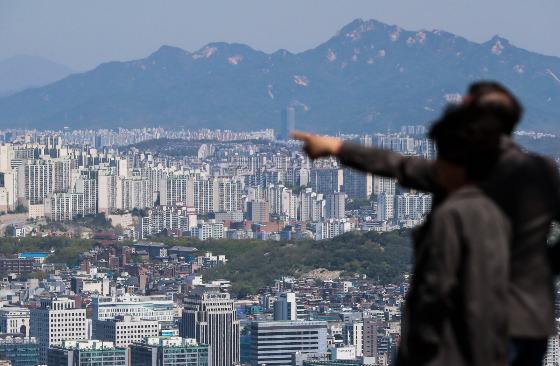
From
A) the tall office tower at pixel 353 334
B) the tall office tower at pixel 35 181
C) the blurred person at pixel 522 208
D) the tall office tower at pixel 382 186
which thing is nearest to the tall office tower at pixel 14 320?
the tall office tower at pixel 353 334

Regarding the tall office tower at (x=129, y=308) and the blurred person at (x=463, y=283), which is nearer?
the blurred person at (x=463, y=283)

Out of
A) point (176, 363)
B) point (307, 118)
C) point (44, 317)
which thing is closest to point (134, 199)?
point (44, 317)

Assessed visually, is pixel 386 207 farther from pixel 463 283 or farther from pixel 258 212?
pixel 463 283

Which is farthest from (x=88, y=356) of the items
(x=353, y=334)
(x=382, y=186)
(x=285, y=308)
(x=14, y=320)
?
(x=382, y=186)

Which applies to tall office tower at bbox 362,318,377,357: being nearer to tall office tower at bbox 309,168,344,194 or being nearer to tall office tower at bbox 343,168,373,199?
tall office tower at bbox 343,168,373,199

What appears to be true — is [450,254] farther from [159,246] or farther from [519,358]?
[159,246]

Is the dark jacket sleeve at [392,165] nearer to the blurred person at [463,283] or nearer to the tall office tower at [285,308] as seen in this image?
the blurred person at [463,283]

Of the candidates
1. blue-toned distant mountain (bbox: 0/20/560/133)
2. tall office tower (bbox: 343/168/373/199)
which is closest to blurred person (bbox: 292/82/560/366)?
tall office tower (bbox: 343/168/373/199)
